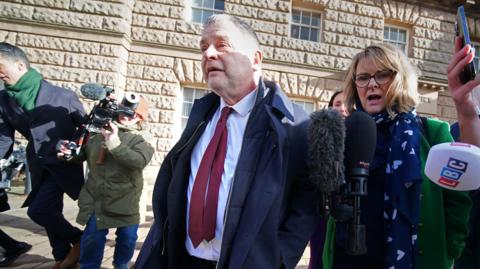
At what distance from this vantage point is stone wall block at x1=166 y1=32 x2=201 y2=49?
8.80m

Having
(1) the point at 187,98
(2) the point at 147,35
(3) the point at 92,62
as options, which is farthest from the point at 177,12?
(3) the point at 92,62

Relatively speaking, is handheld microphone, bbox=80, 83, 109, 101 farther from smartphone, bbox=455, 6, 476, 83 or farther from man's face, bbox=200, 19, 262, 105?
smartphone, bbox=455, 6, 476, 83

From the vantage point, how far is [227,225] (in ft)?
4.83

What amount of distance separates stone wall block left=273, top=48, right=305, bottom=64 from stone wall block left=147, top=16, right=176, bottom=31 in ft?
9.68

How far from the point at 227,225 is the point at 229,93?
0.67 meters

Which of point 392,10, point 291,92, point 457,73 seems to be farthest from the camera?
point 392,10

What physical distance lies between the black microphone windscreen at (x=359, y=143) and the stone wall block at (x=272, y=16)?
8490 mm

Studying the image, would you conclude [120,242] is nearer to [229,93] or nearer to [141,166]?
[141,166]

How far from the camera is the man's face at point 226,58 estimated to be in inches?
66.7

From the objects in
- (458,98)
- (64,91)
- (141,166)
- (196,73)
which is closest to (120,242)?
(141,166)

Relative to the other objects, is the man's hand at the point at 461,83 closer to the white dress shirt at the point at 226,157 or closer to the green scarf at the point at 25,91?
the white dress shirt at the point at 226,157

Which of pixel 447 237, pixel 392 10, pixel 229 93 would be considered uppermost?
pixel 392 10

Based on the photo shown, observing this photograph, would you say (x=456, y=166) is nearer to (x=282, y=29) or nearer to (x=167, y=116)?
(x=167, y=116)

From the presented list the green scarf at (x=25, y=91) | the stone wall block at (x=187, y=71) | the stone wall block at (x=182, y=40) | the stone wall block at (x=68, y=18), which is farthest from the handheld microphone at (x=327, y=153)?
the stone wall block at (x=68, y=18)
